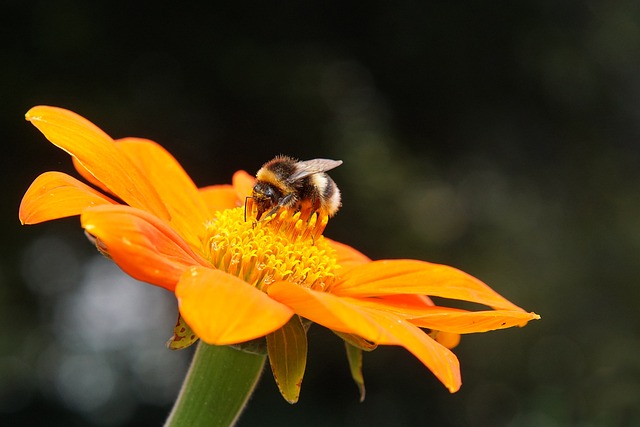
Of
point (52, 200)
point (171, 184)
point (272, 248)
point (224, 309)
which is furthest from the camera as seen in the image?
point (171, 184)

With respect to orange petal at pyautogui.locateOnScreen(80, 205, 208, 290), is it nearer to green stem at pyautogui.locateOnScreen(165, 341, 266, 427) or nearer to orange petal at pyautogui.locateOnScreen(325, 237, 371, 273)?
green stem at pyautogui.locateOnScreen(165, 341, 266, 427)

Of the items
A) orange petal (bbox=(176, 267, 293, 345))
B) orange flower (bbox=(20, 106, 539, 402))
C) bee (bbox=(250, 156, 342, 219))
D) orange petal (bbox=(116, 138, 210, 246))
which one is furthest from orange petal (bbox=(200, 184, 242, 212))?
orange petal (bbox=(176, 267, 293, 345))

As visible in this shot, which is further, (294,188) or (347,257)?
(347,257)

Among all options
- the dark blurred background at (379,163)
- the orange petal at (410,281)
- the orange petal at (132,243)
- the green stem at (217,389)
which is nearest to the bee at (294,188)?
the orange petal at (410,281)

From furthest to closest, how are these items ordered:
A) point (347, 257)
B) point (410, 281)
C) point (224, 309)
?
point (347, 257), point (410, 281), point (224, 309)

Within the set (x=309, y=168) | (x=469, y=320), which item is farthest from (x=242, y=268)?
(x=469, y=320)

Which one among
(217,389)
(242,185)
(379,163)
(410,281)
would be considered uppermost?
(379,163)

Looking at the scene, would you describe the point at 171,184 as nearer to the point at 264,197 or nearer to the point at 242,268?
the point at 264,197
